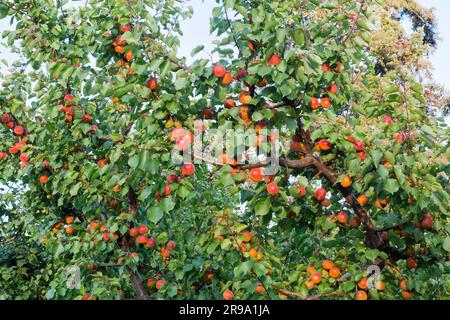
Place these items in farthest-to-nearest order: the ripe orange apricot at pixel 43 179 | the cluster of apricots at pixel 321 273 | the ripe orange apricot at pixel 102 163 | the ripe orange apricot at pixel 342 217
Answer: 1. the ripe orange apricot at pixel 43 179
2. the ripe orange apricot at pixel 102 163
3. the ripe orange apricot at pixel 342 217
4. the cluster of apricots at pixel 321 273

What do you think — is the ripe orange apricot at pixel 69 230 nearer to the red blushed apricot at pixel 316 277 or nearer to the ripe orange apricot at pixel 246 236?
the ripe orange apricot at pixel 246 236

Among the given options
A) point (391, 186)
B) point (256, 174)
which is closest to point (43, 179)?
point (256, 174)

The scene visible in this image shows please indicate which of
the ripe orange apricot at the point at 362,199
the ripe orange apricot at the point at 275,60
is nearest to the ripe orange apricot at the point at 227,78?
the ripe orange apricot at the point at 275,60

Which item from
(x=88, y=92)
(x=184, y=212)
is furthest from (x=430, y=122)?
(x=184, y=212)

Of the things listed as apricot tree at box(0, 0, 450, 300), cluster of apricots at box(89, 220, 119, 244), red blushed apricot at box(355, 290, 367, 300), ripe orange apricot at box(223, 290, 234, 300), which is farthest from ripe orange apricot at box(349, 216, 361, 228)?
cluster of apricots at box(89, 220, 119, 244)

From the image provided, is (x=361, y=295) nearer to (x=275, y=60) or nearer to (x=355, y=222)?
(x=355, y=222)

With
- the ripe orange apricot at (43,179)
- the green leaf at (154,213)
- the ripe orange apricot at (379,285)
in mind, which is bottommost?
the ripe orange apricot at (43,179)

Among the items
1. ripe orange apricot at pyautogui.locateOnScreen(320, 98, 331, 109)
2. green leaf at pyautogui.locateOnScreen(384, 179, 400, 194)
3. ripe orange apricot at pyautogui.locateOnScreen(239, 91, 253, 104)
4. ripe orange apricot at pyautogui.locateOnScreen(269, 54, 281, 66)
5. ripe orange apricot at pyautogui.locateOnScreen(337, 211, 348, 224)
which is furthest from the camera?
ripe orange apricot at pyautogui.locateOnScreen(337, 211, 348, 224)

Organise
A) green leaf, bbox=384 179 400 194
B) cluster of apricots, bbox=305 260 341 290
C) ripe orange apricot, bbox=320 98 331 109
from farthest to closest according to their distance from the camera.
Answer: ripe orange apricot, bbox=320 98 331 109 → cluster of apricots, bbox=305 260 341 290 → green leaf, bbox=384 179 400 194

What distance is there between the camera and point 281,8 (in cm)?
382

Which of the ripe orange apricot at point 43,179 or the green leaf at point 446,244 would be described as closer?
the green leaf at point 446,244

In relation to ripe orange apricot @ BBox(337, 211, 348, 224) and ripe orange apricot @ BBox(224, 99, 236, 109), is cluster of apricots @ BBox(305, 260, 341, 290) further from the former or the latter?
ripe orange apricot @ BBox(224, 99, 236, 109)

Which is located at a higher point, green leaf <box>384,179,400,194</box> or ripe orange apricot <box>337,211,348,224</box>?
green leaf <box>384,179,400,194</box>

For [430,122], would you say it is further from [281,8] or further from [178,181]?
[178,181]
